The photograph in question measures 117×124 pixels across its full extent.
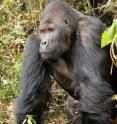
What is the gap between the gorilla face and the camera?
461cm

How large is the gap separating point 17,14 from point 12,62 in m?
0.79

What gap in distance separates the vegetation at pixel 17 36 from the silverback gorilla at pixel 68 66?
0.68 metres

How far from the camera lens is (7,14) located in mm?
6730

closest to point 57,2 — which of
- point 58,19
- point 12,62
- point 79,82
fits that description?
point 58,19

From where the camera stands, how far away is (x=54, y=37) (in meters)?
4.68

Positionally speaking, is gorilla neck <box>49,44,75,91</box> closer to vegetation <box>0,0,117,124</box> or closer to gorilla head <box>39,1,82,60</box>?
gorilla head <box>39,1,82,60</box>

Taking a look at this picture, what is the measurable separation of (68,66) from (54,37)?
41 cm

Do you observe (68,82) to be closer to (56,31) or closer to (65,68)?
(65,68)

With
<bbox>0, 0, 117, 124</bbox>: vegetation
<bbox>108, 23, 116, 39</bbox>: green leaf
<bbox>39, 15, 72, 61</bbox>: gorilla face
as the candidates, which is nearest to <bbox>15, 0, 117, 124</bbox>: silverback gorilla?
<bbox>39, 15, 72, 61</bbox>: gorilla face

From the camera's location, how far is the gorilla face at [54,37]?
4.61m

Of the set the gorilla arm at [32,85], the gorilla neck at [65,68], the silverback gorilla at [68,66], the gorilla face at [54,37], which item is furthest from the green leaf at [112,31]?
the gorilla arm at [32,85]

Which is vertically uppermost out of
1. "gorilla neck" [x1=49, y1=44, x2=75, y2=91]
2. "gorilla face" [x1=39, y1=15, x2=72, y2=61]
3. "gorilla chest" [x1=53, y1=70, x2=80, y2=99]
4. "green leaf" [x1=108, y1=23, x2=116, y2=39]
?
"green leaf" [x1=108, y1=23, x2=116, y2=39]

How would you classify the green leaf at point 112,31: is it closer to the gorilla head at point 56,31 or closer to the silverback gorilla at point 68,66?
the silverback gorilla at point 68,66

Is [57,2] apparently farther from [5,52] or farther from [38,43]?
[5,52]
